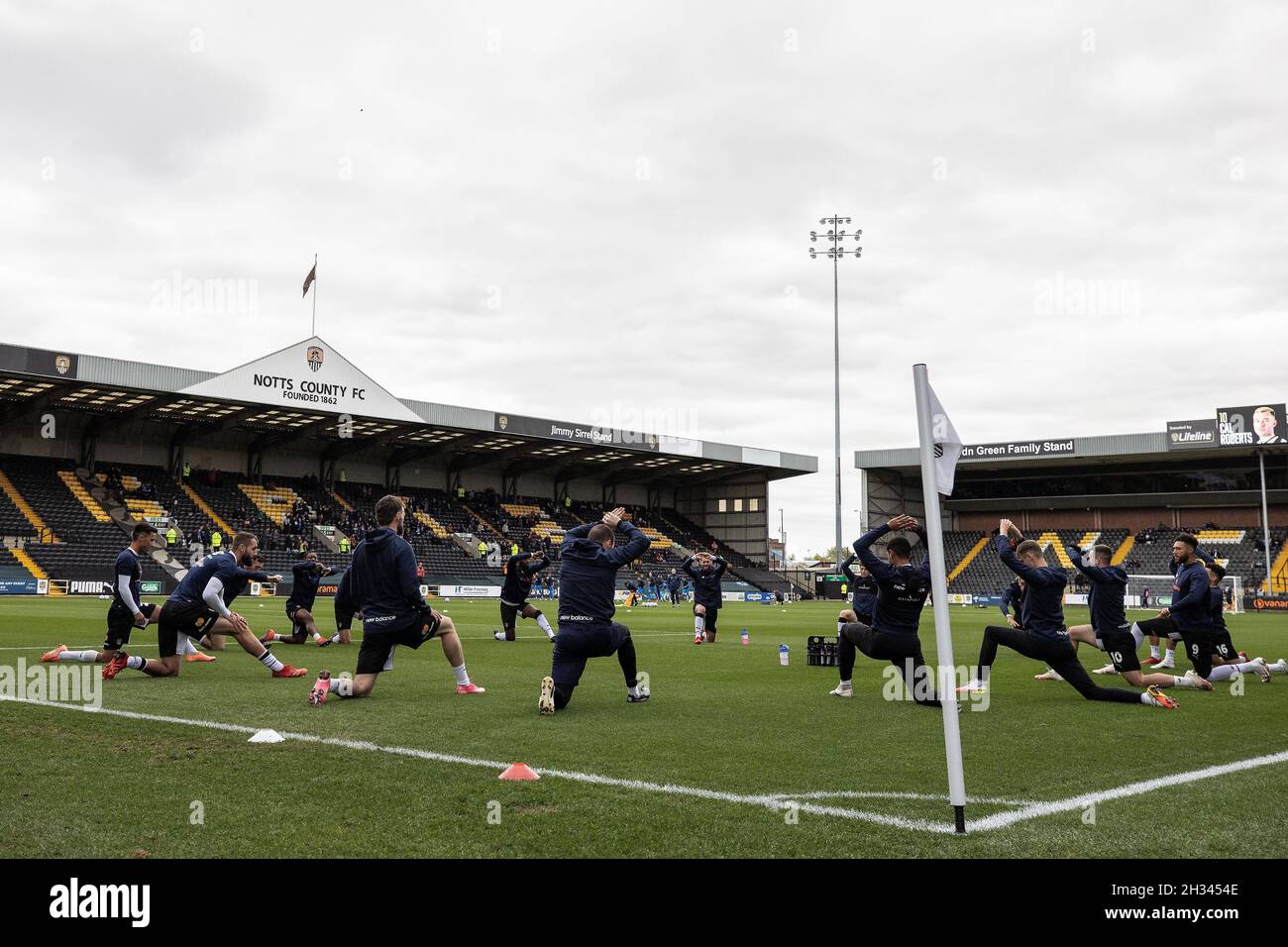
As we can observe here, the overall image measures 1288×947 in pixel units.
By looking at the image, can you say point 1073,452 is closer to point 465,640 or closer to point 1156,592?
point 1156,592

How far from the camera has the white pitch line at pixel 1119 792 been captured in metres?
5.54

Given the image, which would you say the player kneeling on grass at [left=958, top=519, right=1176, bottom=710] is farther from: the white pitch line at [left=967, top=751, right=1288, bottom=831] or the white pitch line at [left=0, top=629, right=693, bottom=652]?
the white pitch line at [left=0, top=629, right=693, bottom=652]

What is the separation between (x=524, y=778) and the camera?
21.3ft

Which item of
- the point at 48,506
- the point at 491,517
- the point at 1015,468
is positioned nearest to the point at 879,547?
the point at 1015,468

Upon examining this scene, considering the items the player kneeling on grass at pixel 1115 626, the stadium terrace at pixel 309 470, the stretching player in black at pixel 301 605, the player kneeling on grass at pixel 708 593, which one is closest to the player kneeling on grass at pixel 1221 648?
the player kneeling on grass at pixel 1115 626

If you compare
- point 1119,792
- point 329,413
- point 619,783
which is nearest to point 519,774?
point 619,783

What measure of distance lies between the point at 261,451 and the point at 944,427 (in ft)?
201

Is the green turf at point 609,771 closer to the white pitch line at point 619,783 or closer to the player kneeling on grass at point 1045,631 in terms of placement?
the white pitch line at point 619,783

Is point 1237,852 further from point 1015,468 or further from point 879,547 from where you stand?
point 1015,468

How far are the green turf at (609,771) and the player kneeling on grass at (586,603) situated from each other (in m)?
0.42

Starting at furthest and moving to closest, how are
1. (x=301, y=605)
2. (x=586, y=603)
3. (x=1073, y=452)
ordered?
(x=1073, y=452) → (x=301, y=605) → (x=586, y=603)

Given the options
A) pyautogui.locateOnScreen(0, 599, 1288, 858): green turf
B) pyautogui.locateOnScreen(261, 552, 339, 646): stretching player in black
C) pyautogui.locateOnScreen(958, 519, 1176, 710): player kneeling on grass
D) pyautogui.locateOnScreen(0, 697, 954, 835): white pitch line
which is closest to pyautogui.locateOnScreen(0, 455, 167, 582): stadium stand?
pyautogui.locateOnScreen(261, 552, 339, 646): stretching player in black

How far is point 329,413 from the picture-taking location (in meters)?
51.0

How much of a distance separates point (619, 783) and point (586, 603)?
12.6 ft
